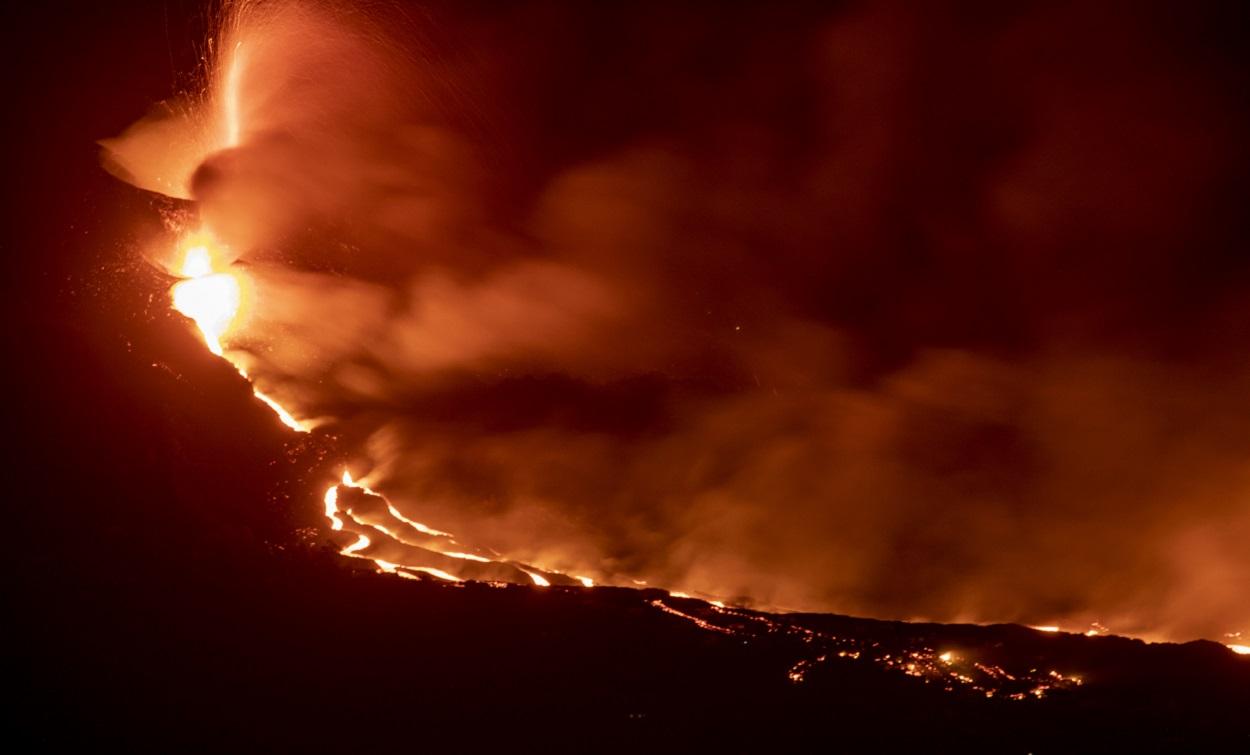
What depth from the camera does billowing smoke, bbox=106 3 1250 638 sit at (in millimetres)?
2051

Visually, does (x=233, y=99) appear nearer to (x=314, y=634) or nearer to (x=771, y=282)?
(x=314, y=634)

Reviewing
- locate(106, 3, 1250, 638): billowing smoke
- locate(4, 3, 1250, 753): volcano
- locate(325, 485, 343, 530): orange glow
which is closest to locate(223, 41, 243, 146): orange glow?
locate(106, 3, 1250, 638): billowing smoke

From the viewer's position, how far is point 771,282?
2463mm

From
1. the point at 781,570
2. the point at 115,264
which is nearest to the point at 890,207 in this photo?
the point at 781,570

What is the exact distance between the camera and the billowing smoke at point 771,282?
205cm

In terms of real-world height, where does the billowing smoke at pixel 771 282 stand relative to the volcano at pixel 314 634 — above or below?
above

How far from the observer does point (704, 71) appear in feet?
7.00

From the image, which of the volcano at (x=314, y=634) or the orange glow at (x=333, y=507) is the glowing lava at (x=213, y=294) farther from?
the orange glow at (x=333, y=507)

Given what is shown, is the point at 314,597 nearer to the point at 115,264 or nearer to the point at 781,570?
the point at 115,264

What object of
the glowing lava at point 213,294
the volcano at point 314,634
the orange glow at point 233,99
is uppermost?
the orange glow at point 233,99

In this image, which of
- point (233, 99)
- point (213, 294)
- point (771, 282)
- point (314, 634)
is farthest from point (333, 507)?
point (771, 282)

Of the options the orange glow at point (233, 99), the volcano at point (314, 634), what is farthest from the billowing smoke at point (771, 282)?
the volcano at point (314, 634)

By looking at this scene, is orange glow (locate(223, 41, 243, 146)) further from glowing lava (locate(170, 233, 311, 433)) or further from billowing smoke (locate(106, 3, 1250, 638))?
glowing lava (locate(170, 233, 311, 433))

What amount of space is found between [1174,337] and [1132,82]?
74 centimetres
